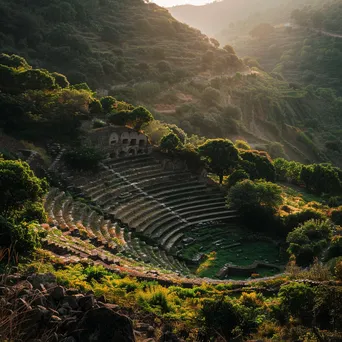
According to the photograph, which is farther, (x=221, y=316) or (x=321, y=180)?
(x=321, y=180)

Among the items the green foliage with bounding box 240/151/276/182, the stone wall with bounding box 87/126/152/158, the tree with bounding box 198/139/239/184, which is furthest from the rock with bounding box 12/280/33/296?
the green foliage with bounding box 240/151/276/182

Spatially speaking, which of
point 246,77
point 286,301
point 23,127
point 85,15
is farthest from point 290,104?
point 286,301

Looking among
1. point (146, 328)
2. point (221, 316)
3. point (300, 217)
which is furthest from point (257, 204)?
point (146, 328)

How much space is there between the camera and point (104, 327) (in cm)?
754

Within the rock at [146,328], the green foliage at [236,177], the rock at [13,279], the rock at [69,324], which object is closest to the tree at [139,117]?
the green foliage at [236,177]

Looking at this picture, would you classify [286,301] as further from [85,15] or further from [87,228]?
[85,15]

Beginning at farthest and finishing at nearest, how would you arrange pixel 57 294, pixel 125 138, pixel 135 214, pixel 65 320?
pixel 125 138 < pixel 135 214 < pixel 57 294 < pixel 65 320

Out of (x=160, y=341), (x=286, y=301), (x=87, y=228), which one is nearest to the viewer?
(x=160, y=341)

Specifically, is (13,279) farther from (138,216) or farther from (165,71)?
(165,71)

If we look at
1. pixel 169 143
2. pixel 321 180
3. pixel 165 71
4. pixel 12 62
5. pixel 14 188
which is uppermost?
pixel 165 71

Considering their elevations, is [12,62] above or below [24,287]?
above

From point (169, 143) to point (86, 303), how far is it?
86.6 ft

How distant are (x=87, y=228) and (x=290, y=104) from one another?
76.5 metres

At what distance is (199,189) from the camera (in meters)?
32.9
